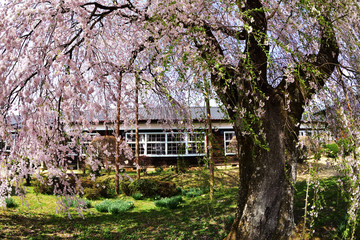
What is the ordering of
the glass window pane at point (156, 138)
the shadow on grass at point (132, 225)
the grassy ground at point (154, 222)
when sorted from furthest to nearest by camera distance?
the glass window pane at point (156, 138) → the shadow on grass at point (132, 225) → the grassy ground at point (154, 222)

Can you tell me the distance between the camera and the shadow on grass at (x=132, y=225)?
6105 millimetres

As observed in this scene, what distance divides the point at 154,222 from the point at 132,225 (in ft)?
1.79

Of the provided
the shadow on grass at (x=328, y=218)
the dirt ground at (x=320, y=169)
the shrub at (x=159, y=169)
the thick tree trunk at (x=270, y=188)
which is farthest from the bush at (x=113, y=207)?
the shrub at (x=159, y=169)

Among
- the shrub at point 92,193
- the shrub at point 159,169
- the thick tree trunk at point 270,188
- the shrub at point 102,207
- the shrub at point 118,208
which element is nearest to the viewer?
the thick tree trunk at point 270,188

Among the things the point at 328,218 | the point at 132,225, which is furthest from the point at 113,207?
the point at 328,218

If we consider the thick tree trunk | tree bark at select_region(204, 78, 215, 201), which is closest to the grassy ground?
tree bark at select_region(204, 78, 215, 201)

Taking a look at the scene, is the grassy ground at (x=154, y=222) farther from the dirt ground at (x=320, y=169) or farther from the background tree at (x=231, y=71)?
the background tree at (x=231, y=71)

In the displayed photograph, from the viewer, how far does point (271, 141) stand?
4.67 meters

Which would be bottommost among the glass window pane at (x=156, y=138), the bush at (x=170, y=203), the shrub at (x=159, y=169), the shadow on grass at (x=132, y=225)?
the shadow on grass at (x=132, y=225)

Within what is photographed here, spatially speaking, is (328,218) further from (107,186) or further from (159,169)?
(159,169)

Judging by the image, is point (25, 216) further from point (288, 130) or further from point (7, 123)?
point (288, 130)

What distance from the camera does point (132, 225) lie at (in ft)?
22.9

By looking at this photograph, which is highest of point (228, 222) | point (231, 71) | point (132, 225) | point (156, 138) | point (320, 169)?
point (231, 71)

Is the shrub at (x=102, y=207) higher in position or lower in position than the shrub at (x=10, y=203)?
lower
